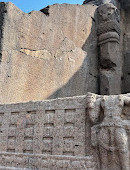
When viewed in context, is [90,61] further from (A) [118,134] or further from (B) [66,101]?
(A) [118,134]

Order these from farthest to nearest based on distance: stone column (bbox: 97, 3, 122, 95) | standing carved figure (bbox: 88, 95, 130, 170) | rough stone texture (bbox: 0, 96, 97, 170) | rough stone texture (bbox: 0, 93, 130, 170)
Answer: stone column (bbox: 97, 3, 122, 95), rough stone texture (bbox: 0, 96, 97, 170), rough stone texture (bbox: 0, 93, 130, 170), standing carved figure (bbox: 88, 95, 130, 170)

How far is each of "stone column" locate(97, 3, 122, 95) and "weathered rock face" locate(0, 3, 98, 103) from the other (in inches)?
10.1

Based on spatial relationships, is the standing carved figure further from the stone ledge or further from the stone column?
the stone column

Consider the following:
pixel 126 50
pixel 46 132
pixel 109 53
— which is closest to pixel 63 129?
pixel 46 132

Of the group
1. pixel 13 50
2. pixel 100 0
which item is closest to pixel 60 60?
pixel 13 50

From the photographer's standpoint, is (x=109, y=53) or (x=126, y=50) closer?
(x=109, y=53)

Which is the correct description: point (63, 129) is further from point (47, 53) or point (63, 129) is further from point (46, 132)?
point (47, 53)

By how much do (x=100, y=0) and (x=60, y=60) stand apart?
3.35 meters

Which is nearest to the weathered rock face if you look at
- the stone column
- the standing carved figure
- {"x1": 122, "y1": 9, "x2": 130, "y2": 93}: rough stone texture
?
the stone column

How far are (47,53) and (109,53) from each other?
2.07 m

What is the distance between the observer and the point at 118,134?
2.65 metres

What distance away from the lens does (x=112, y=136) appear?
2.69 metres

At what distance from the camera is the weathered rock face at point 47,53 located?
447cm

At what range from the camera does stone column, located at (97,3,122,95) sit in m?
6.09
